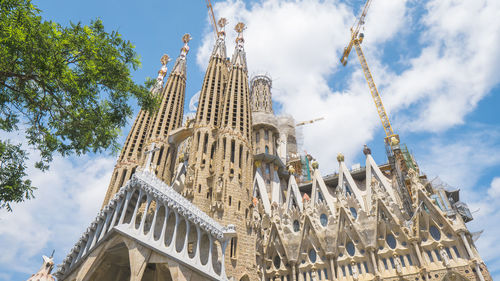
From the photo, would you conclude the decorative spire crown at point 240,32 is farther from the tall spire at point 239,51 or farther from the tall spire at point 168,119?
the tall spire at point 168,119

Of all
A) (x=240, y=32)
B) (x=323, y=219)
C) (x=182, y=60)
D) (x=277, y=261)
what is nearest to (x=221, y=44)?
(x=240, y=32)

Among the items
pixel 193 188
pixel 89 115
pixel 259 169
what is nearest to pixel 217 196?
pixel 193 188

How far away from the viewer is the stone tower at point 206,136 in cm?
2286

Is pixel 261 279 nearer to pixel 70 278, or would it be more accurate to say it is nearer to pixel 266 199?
pixel 266 199

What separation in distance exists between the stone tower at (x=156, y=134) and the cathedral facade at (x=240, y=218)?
0.45 feet

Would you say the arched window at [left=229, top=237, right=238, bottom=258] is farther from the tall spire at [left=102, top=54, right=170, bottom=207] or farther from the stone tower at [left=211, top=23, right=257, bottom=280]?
the tall spire at [left=102, top=54, right=170, bottom=207]

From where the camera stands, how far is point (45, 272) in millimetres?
22172

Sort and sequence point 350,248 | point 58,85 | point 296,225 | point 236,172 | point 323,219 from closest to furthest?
1. point 58,85
2. point 350,248
3. point 236,172
4. point 323,219
5. point 296,225

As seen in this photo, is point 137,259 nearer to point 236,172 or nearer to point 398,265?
point 236,172

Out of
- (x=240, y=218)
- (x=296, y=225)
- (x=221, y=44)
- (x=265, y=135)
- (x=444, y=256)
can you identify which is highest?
(x=221, y=44)

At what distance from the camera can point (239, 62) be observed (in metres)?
33.0

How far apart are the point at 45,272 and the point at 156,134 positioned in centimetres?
1458

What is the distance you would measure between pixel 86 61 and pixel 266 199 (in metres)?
22.2

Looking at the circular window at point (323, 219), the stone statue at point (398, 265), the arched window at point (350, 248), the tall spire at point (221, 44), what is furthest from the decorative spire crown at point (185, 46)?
the stone statue at point (398, 265)
